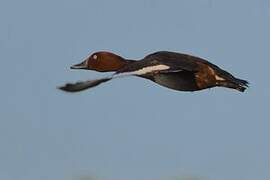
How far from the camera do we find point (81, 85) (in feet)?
35.7

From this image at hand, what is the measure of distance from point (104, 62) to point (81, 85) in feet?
9.45

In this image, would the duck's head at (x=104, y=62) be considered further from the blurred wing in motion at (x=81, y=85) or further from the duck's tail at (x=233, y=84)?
the blurred wing in motion at (x=81, y=85)

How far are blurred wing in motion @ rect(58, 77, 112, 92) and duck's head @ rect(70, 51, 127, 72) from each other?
8.85ft

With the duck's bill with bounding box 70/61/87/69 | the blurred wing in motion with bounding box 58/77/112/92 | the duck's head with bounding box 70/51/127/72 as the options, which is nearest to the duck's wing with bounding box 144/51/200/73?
the duck's head with bounding box 70/51/127/72

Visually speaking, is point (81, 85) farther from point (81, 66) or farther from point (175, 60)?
point (81, 66)

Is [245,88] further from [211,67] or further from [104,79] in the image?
[104,79]

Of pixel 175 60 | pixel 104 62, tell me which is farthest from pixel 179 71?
pixel 104 62

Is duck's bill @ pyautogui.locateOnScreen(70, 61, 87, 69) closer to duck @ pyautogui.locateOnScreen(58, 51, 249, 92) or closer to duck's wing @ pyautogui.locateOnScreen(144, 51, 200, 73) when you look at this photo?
duck @ pyautogui.locateOnScreen(58, 51, 249, 92)

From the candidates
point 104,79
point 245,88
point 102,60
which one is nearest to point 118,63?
point 102,60

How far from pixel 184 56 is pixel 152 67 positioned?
1.05 m

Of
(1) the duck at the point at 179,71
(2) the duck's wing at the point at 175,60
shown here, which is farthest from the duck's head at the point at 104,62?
(2) the duck's wing at the point at 175,60

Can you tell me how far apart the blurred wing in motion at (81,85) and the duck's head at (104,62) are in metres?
2.70

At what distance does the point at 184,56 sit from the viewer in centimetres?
1323

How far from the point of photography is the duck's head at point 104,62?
13.6 m
